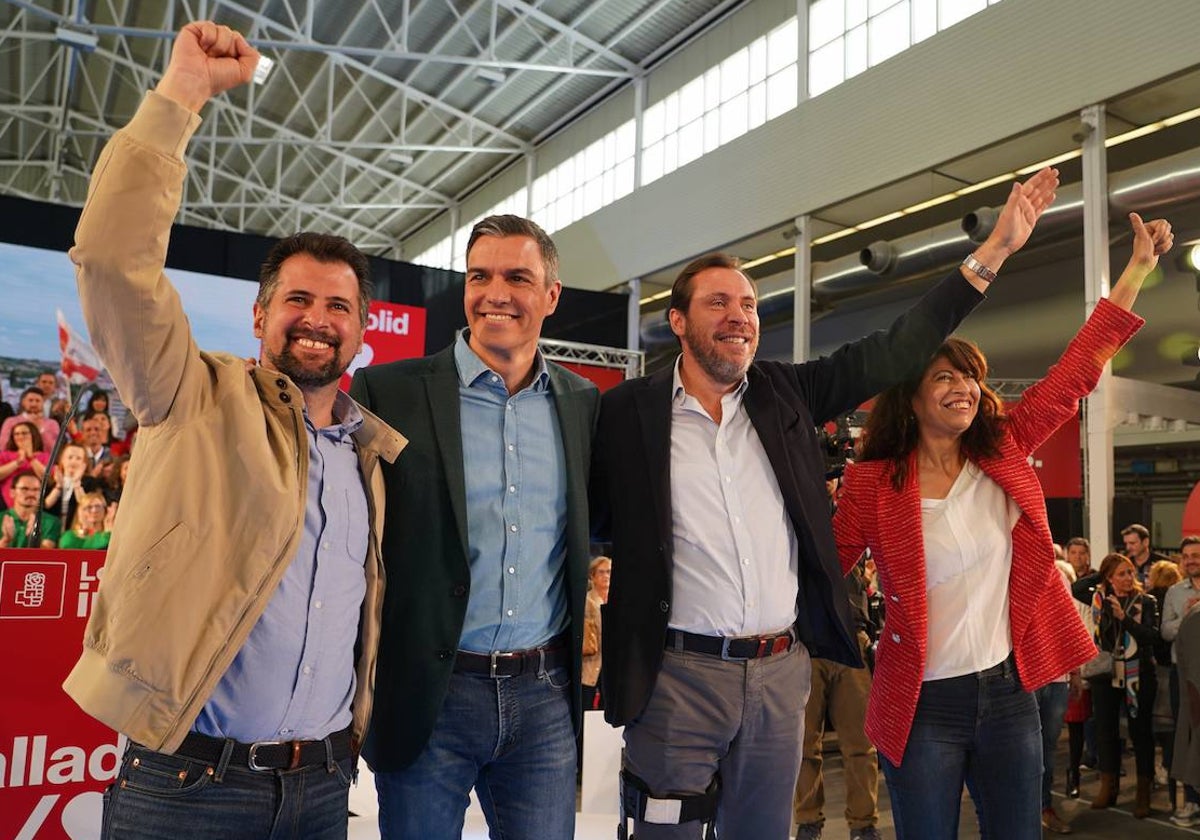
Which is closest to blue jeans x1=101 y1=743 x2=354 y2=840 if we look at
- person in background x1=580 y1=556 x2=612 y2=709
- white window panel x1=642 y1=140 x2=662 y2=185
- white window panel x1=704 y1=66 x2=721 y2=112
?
person in background x1=580 y1=556 x2=612 y2=709

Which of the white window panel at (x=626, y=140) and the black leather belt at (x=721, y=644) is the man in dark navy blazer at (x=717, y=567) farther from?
the white window panel at (x=626, y=140)

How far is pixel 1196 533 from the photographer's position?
6.65 m

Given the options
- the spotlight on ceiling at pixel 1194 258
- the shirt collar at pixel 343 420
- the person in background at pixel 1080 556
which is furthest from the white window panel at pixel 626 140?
the shirt collar at pixel 343 420

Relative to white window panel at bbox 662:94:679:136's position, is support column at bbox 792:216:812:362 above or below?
below

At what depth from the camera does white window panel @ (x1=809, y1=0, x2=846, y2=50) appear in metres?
10.5

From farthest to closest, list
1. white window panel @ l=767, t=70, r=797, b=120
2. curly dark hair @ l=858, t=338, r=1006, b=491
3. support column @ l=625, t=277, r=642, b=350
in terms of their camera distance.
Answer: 1. support column @ l=625, t=277, r=642, b=350
2. white window panel @ l=767, t=70, r=797, b=120
3. curly dark hair @ l=858, t=338, r=1006, b=491

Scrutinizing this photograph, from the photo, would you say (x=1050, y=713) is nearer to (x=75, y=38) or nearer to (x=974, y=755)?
(x=974, y=755)

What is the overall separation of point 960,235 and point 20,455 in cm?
884

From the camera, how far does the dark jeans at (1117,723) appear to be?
6.03 metres

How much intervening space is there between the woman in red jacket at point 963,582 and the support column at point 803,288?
335 inches

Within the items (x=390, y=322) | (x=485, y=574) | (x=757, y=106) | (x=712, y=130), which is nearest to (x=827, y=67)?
(x=757, y=106)

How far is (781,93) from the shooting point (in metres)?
11.4

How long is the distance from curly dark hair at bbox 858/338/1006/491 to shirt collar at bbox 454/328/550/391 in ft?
3.11

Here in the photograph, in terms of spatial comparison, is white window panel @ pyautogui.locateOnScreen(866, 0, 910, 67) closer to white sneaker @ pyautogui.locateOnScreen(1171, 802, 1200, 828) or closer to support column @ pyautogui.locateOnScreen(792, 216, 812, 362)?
support column @ pyautogui.locateOnScreen(792, 216, 812, 362)
